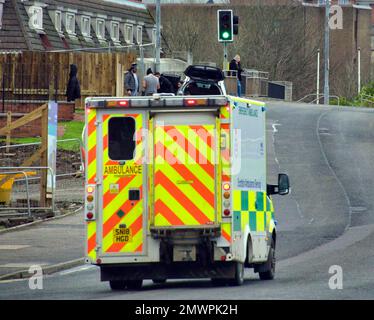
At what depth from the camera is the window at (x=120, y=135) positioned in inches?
752

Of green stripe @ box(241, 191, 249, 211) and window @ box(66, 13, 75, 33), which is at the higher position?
window @ box(66, 13, 75, 33)

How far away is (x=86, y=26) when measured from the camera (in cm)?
7325

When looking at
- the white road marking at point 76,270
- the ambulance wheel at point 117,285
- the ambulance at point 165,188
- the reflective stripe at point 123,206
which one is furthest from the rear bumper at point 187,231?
the white road marking at point 76,270

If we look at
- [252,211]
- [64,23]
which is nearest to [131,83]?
[252,211]

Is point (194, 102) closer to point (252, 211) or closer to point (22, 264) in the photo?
point (252, 211)

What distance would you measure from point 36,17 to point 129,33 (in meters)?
13.1

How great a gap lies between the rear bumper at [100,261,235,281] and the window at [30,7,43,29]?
4729cm

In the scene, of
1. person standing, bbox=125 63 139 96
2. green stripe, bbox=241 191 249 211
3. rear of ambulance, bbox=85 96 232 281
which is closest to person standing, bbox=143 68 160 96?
person standing, bbox=125 63 139 96

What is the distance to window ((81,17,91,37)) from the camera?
72.8 m

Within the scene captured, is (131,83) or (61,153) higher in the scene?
(131,83)

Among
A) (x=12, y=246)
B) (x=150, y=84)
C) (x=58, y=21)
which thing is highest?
(x=58, y=21)

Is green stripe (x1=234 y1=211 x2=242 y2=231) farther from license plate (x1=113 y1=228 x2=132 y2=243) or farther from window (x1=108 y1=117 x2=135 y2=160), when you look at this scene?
window (x1=108 y1=117 x2=135 y2=160)

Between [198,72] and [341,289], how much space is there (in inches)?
450
